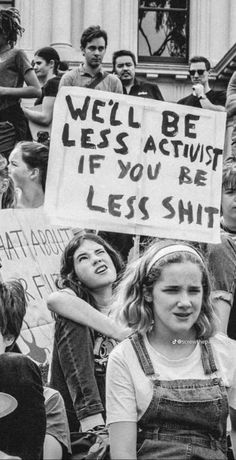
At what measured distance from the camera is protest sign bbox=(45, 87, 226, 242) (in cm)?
522

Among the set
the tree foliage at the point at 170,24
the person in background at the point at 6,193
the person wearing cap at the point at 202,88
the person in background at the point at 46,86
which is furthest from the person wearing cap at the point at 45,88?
the tree foliage at the point at 170,24

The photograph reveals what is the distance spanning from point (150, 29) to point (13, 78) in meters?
9.56

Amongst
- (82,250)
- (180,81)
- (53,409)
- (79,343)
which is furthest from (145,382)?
(180,81)

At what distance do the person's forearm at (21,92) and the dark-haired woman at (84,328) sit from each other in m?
2.93

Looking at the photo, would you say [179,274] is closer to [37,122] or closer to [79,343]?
[79,343]

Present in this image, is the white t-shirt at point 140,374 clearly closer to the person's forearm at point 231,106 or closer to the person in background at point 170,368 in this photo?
the person in background at point 170,368

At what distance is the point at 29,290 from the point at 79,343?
1311 millimetres

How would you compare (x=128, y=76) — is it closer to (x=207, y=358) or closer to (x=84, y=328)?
(x=84, y=328)

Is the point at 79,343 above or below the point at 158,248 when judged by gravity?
below

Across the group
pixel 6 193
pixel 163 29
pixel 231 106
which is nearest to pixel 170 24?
pixel 163 29

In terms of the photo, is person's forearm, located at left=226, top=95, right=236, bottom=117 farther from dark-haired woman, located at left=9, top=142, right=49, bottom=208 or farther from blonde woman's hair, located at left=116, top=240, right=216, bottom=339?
blonde woman's hair, located at left=116, top=240, right=216, bottom=339

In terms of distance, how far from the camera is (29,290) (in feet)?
21.1

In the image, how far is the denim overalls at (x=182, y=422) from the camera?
3.81 m

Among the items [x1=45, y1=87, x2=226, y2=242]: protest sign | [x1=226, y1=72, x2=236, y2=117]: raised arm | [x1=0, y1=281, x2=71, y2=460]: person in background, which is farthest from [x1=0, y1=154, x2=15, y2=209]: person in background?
[x1=226, y1=72, x2=236, y2=117]: raised arm
